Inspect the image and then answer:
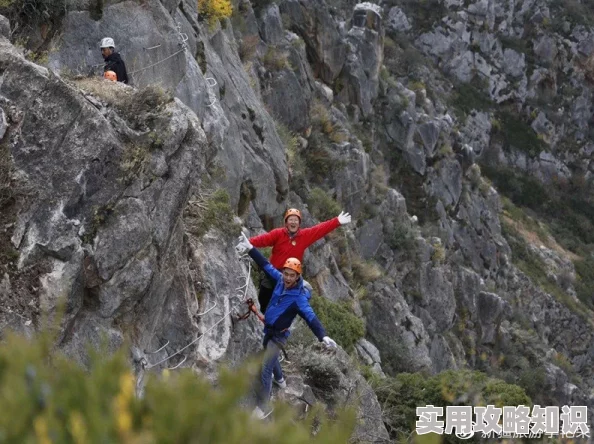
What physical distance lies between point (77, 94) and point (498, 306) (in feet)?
76.9

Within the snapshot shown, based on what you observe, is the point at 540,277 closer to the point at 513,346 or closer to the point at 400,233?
the point at 513,346

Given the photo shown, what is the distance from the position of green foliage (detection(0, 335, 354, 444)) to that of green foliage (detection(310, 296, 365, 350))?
10.2 meters

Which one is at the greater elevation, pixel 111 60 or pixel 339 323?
pixel 111 60

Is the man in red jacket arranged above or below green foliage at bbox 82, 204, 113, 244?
below

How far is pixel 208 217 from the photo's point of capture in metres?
8.52

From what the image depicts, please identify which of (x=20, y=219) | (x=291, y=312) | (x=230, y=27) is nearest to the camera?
(x=20, y=219)

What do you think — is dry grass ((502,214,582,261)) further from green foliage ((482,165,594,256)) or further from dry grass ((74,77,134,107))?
dry grass ((74,77,134,107))

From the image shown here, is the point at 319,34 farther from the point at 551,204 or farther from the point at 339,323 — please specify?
the point at 551,204

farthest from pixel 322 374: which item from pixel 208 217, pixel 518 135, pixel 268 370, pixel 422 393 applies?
pixel 518 135

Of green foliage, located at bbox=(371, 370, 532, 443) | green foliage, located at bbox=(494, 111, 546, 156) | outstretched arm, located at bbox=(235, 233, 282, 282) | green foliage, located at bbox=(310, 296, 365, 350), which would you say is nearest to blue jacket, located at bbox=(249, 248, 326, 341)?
outstretched arm, located at bbox=(235, 233, 282, 282)

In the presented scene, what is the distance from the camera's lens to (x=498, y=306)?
27.3m

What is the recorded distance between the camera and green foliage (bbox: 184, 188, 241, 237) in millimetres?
8430

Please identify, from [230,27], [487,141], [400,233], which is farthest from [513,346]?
[487,141]

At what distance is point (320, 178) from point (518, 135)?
2956 cm
